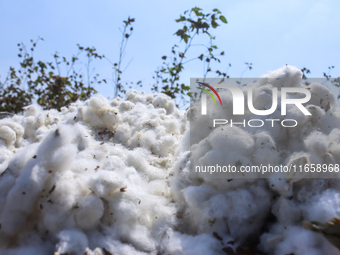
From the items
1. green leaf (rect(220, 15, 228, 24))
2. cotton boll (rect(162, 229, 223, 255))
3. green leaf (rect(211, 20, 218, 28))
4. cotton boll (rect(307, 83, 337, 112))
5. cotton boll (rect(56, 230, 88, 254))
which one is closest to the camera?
cotton boll (rect(56, 230, 88, 254))

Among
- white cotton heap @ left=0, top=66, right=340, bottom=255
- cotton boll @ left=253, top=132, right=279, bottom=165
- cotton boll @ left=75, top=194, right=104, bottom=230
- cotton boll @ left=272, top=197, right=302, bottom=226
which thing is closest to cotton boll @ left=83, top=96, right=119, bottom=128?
white cotton heap @ left=0, top=66, right=340, bottom=255

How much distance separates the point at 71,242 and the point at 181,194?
1.64 feet

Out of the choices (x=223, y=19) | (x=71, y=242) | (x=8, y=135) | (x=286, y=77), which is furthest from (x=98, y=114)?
(x=223, y=19)

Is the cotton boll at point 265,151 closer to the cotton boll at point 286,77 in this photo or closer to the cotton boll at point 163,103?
the cotton boll at point 286,77

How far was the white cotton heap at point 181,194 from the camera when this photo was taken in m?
0.89

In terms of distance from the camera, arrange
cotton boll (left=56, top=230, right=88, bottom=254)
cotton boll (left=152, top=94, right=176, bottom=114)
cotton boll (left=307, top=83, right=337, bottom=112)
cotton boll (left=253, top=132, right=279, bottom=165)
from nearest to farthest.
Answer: cotton boll (left=56, top=230, right=88, bottom=254), cotton boll (left=253, top=132, right=279, bottom=165), cotton boll (left=307, top=83, right=337, bottom=112), cotton boll (left=152, top=94, right=176, bottom=114)

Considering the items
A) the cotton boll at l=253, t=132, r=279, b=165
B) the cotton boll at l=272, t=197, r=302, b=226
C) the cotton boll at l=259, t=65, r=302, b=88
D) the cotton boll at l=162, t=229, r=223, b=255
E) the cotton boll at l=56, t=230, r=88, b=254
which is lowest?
the cotton boll at l=162, t=229, r=223, b=255

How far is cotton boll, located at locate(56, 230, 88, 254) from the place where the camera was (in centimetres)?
81

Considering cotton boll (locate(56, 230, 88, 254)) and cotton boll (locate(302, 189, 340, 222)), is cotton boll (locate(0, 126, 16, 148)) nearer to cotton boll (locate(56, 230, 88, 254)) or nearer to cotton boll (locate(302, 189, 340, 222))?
cotton boll (locate(56, 230, 88, 254))

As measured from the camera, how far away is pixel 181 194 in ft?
3.84

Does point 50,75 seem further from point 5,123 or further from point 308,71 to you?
point 308,71

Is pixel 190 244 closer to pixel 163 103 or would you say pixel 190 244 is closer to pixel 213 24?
pixel 163 103

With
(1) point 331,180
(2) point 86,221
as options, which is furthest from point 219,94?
(2) point 86,221

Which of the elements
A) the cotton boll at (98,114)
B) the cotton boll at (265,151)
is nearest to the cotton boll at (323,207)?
the cotton boll at (265,151)
